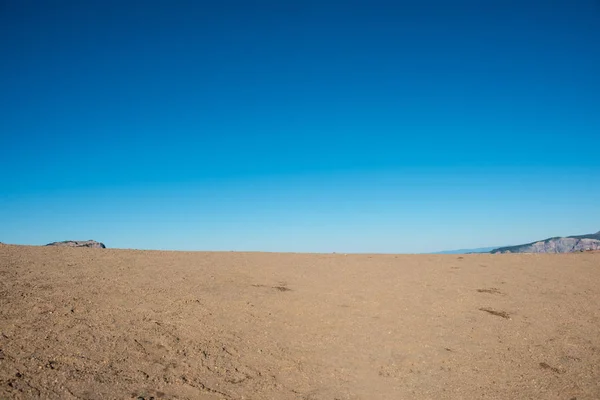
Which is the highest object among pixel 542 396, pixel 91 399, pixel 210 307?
pixel 210 307

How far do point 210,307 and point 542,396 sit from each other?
7075 millimetres

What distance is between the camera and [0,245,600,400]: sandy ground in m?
5.90

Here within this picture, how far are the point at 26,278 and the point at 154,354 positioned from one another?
5608 millimetres

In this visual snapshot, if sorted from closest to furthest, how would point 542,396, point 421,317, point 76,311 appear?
point 542,396 < point 76,311 < point 421,317

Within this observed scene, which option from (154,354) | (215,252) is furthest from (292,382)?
(215,252)

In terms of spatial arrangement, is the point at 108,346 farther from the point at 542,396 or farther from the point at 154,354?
the point at 542,396

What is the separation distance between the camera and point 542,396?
6270 mm

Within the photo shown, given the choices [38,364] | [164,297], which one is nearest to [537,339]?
[164,297]

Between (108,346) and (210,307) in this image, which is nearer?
(108,346)

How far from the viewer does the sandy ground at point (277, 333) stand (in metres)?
5.90

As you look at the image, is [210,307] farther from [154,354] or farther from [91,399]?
[91,399]

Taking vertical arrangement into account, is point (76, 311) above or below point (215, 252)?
below

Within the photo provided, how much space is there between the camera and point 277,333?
841cm

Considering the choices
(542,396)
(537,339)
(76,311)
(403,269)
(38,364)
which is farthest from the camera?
(403,269)
